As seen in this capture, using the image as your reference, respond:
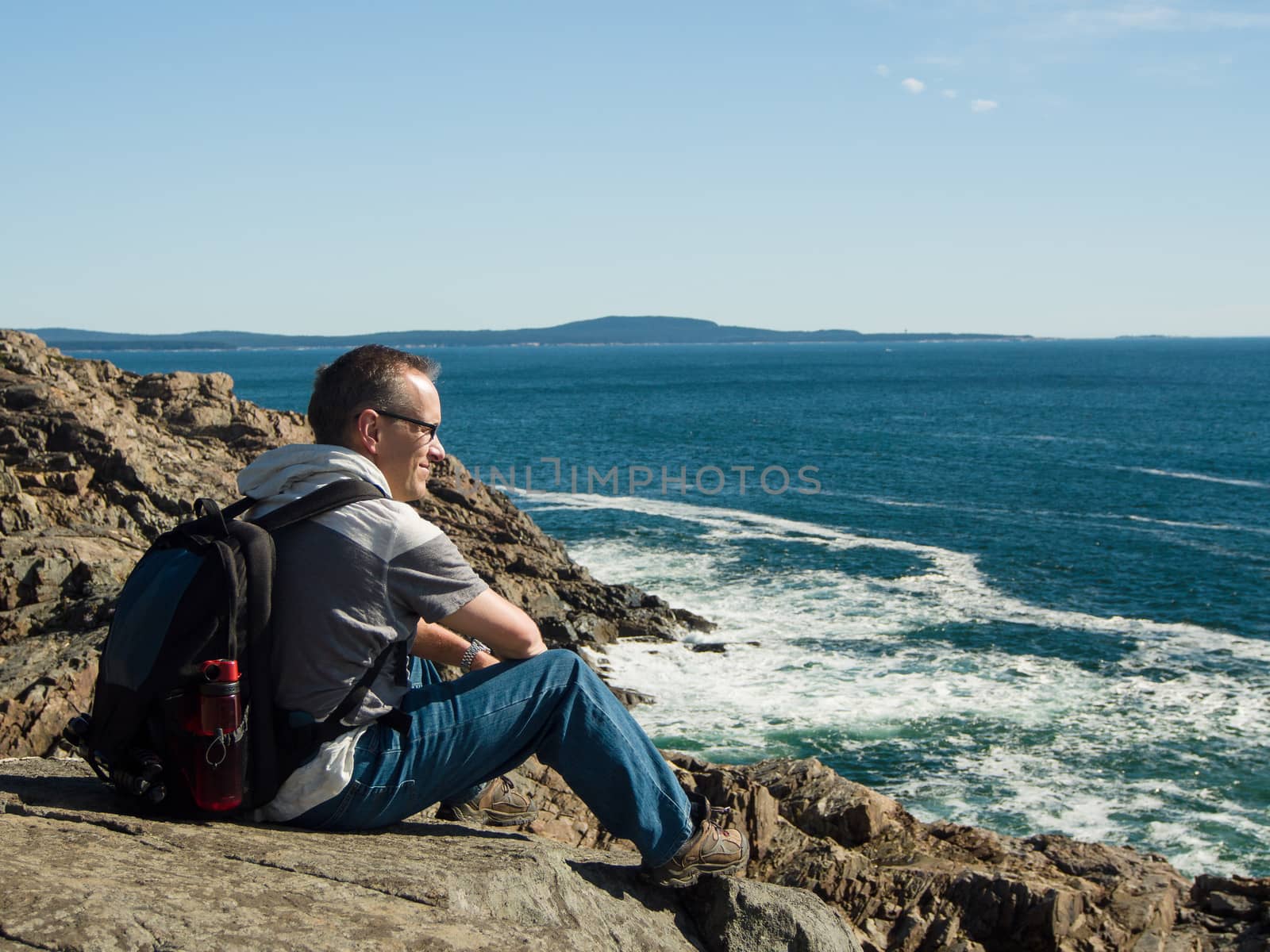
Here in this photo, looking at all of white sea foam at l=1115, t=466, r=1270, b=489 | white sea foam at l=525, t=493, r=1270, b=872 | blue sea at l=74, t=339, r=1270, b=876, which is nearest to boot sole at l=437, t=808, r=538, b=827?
white sea foam at l=525, t=493, r=1270, b=872

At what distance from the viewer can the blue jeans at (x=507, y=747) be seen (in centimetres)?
465

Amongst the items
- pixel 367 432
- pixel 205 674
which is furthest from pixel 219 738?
pixel 367 432

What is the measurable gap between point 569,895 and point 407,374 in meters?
2.26

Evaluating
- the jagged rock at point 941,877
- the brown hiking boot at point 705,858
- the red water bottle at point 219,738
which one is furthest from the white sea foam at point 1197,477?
the red water bottle at point 219,738

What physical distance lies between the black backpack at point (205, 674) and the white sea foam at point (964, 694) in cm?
1385

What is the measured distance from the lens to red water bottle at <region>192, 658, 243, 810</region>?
418 cm

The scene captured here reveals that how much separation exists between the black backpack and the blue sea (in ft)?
45.9

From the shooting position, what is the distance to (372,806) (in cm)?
472

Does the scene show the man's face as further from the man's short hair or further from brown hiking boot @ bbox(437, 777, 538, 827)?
brown hiking boot @ bbox(437, 777, 538, 827)

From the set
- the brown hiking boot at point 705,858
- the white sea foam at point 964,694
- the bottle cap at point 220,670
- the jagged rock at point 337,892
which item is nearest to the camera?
the jagged rock at point 337,892

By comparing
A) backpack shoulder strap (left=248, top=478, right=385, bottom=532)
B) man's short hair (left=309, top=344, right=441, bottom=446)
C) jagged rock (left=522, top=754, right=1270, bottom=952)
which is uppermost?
man's short hair (left=309, top=344, right=441, bottom=446)

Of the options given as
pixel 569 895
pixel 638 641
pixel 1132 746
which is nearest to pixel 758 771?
pixel 569 895

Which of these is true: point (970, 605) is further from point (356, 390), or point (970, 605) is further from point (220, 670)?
point (220, 670)

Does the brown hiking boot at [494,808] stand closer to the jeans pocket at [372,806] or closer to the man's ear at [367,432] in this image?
the jeans pocket at [372,806]
